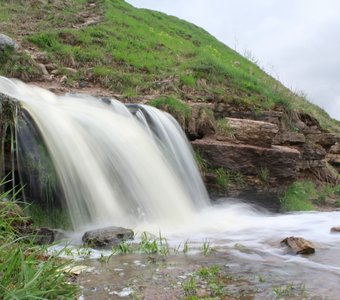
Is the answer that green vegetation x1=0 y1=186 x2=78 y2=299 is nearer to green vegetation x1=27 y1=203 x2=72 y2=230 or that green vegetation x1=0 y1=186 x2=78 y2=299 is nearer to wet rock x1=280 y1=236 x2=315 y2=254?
wet rock x1=280 y1=236 x2=315 y2=254

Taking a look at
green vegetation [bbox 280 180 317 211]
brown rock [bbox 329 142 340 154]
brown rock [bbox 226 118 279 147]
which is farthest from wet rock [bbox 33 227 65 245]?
brown rock [bbox 329 142 340 154]

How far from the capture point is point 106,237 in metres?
4.48

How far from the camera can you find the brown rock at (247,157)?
8.59 metres

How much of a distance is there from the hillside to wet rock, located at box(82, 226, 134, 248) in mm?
3941

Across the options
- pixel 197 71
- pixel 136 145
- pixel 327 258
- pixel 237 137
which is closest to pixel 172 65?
pixel 197 71

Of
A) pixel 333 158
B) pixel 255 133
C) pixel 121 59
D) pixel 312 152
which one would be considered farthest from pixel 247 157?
pixel 333 158

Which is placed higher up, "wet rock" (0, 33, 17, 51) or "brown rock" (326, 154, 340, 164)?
"wet rock" (0, 33, 17, 51)

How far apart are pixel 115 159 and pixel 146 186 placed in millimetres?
634

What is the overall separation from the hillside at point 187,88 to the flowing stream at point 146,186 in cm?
85

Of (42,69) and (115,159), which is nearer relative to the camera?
(115,159)

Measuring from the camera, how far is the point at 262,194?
8758mm

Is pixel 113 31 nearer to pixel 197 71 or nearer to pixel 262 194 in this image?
pixel 197 71

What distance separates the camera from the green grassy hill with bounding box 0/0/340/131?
10.6 meters

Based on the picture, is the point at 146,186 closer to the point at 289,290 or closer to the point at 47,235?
the point at 47,235
